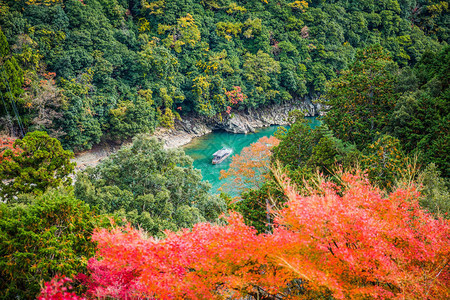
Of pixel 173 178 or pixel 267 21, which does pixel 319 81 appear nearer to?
pixel 267 21

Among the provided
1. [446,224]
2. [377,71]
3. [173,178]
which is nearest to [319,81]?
[377,71]

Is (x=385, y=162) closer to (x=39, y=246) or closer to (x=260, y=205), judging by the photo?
(x=260, y=205)

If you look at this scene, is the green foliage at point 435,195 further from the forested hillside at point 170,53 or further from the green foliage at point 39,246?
the forested hillside at point 170,53

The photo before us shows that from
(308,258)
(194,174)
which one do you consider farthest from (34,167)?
(308,258)

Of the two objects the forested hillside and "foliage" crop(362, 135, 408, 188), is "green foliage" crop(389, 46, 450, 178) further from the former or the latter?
the forested hillside

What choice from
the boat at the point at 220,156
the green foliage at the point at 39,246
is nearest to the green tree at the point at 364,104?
the green foliage at the point at 39,246
